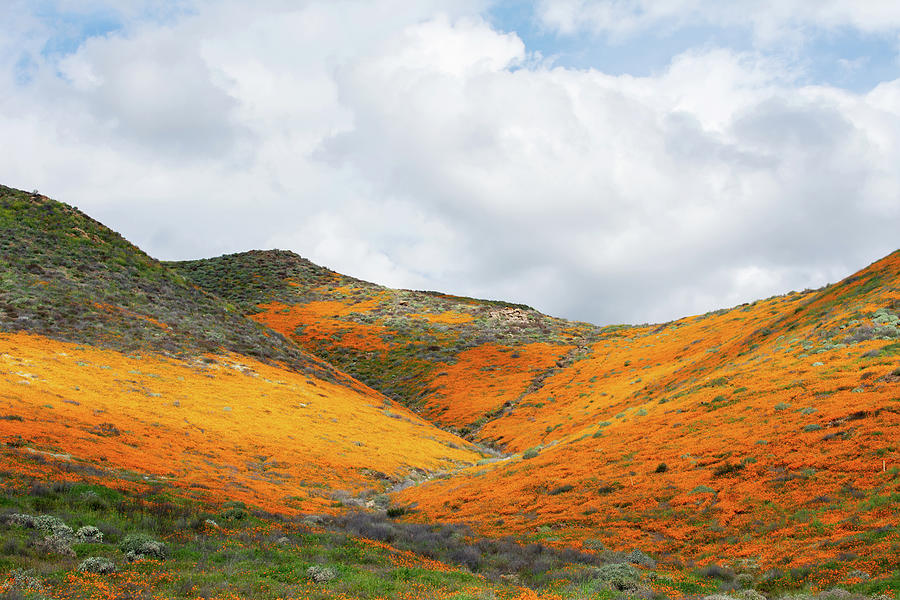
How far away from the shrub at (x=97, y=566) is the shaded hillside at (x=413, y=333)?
1520 inches

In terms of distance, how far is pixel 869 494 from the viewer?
13.3 m

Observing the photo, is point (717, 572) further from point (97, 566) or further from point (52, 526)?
point (52, 526)

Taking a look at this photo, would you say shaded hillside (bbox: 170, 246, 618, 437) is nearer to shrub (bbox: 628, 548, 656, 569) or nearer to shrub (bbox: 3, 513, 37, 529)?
shrub (bbox: 628, 548, 656, 569)

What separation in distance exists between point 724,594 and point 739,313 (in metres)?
53.7

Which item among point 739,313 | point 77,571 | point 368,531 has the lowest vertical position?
point 368,531

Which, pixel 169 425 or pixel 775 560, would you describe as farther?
pixel 169 425

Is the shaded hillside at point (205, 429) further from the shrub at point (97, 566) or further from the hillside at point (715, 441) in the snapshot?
the shrub at point (97, 566)

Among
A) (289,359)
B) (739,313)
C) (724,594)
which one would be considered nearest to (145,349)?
(289,359)

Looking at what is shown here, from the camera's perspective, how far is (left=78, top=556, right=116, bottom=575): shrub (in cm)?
963

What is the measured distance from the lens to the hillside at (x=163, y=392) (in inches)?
838

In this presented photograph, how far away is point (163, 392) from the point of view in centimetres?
3297

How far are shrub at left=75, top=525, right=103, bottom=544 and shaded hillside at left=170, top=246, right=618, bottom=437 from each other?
37.3 m

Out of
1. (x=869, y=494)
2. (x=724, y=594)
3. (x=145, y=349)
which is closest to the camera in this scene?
(x=724, y=594)

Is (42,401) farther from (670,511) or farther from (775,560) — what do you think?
(775,560)
